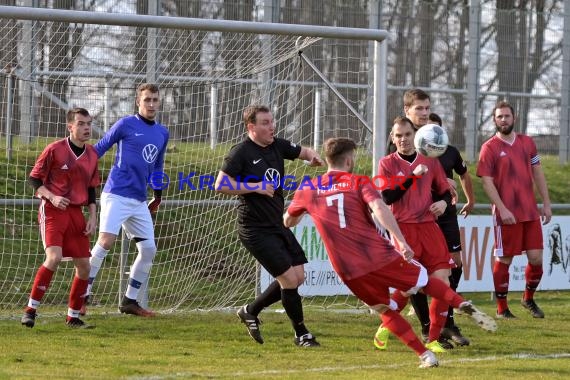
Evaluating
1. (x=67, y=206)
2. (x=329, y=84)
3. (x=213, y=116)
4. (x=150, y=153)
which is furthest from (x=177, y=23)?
(x=329, y=84)

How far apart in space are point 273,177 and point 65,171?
206cm

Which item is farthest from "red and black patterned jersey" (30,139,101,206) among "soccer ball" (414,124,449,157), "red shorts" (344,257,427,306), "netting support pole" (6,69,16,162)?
"red shorts" (344,257,427,306)

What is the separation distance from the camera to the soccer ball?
8.46 meters

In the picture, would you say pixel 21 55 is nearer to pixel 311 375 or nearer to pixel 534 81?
pixel 311 375

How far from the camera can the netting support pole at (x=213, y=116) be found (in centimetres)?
1223

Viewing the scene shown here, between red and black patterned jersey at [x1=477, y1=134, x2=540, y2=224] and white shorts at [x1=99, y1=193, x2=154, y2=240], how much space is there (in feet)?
11.1

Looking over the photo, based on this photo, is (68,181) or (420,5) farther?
(420,5)

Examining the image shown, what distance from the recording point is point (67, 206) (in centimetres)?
980

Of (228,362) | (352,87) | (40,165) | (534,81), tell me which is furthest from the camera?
(534,81)

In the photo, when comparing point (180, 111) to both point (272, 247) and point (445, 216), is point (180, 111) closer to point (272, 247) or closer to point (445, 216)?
point (445, 216)

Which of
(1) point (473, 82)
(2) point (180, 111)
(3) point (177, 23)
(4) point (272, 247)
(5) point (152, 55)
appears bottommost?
(4) point (272, 247)

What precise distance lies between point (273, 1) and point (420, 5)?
303 centimetres

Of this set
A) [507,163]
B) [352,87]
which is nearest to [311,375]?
[507,163]

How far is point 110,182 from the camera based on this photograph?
33.4ft
